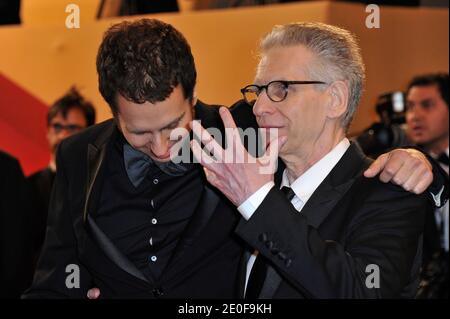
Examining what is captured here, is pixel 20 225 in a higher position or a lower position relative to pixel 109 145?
lower

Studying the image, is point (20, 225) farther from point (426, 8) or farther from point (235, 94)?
point (426, 8)

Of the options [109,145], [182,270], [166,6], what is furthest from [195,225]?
[166,6]

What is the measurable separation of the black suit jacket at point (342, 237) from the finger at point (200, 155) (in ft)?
0.43

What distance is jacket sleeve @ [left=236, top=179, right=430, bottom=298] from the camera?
5.34 ft

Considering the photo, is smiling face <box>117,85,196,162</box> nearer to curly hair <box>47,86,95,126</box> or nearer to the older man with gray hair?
the older man with gray hair

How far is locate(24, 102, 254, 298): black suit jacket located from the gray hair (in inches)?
12.2

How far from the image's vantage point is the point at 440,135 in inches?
185

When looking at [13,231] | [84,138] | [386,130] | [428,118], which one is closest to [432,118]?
[428,118]

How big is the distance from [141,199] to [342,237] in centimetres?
58

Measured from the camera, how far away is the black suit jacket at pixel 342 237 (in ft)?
5.35

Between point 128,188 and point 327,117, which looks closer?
point 327,117

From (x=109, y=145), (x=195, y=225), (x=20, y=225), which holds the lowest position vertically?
(x=20, y=225)

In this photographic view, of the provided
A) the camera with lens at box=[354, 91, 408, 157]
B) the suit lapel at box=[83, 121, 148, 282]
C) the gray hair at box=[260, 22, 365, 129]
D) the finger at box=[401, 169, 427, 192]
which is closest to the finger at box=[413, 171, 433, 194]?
the finger at box=[401, 169, 427, 192]
